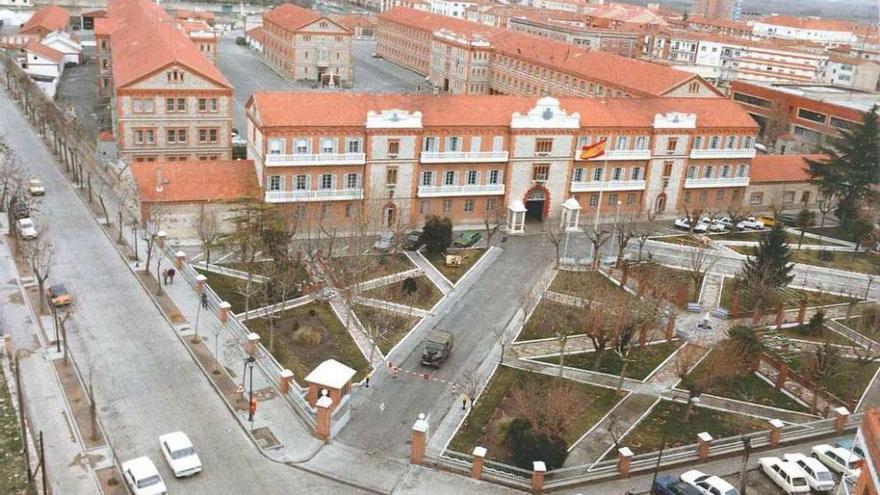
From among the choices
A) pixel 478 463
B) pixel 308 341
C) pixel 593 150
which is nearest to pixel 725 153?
pixel 593 150

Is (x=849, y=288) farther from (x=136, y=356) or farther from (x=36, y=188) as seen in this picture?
(x=36, y=188)

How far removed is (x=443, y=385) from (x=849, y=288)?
29.4m

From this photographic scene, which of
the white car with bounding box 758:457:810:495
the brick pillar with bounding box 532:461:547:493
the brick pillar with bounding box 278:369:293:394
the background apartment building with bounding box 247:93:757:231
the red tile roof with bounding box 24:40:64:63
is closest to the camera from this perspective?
the brick pillar with bounding box 532:461:547:493

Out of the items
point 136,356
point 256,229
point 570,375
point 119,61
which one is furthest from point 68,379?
point 119,61

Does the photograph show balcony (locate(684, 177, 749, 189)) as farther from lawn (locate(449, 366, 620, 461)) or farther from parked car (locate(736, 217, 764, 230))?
lawn (locate(449, 366, 620, 461))

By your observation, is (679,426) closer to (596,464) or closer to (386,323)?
(596,464)

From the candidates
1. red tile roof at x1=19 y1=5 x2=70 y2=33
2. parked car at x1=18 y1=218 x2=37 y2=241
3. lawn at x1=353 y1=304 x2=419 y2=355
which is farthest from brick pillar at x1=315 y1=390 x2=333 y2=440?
red tile roof at x1=19 y1=5 x2=70 y2=33

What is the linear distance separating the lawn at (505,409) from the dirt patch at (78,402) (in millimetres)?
13731

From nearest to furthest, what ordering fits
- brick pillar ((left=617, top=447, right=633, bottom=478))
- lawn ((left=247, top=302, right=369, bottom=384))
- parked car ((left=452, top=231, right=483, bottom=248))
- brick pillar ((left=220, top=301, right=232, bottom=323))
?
brick pillar ((left=617, top=447, right=633, bottom=478)), lawn ((left=247, top=302, right=369, bottom=384)), brick pillar ((left=220, top=301, right=232, bottom=323)), parked car ((left=452, top=231, right=483, bottom=248))

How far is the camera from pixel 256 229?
48.0m

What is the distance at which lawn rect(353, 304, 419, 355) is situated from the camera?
135 ft

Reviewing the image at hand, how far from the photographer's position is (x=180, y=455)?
98.8 ft

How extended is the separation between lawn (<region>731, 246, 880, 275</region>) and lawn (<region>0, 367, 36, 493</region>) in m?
44.7

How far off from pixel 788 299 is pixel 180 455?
1418 inches
